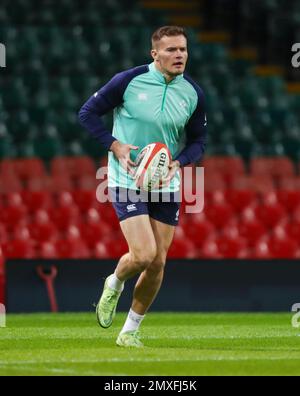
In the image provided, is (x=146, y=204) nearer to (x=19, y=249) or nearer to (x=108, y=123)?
(x=19, y=249)

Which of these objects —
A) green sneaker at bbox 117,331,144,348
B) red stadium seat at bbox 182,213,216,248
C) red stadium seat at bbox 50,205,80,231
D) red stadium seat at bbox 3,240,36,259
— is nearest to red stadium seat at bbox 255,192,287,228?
red stadium seat at bbox 182,213,216,248

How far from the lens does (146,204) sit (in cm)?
865

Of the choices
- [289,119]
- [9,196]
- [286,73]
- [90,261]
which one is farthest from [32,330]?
[286,73]

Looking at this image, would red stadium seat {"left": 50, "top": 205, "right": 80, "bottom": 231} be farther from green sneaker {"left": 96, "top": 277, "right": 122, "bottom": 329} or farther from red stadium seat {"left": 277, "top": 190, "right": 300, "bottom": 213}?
green sneaker {"left": 96, "top": 277, "right": 122, "bottom": 329}

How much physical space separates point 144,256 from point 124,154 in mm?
740

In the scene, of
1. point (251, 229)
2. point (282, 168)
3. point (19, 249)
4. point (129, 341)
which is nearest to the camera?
point (129, 341)

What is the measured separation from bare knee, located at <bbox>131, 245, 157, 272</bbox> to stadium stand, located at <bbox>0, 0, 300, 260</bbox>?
6.25 meters

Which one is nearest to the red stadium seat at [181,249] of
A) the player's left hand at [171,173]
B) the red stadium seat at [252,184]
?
the red stadium seat at [252,184]

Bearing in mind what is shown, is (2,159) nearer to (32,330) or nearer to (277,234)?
(277,234)

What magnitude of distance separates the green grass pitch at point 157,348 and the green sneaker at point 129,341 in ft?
0.32

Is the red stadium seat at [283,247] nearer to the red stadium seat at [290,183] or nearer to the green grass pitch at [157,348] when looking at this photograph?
the red stadium seat at [290,183]

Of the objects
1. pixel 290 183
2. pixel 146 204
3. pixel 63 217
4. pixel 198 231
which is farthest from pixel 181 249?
pixel 146 204

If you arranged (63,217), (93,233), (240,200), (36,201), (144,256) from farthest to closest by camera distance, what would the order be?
(240,200) < (36,201) < (63,217) < (93,233) < (144,256)
